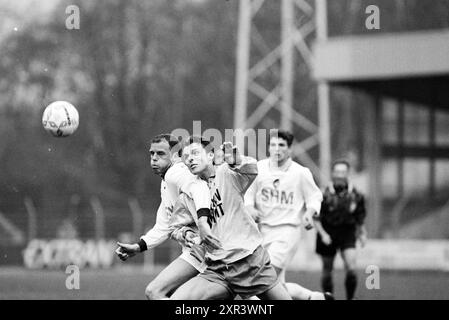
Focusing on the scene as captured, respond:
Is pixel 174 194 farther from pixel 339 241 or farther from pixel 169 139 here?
pixel 339 241

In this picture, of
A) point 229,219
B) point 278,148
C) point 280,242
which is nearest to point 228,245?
point 229,219

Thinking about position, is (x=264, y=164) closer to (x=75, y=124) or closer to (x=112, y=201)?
(x=75, y=124)

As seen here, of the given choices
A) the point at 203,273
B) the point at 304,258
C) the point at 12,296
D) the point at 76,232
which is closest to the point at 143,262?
the point at 76,232

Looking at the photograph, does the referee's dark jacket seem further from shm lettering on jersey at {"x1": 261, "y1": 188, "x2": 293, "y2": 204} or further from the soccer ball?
the soccer ball

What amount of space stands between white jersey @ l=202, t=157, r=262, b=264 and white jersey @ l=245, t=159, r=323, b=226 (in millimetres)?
2700

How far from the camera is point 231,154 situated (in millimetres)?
8469

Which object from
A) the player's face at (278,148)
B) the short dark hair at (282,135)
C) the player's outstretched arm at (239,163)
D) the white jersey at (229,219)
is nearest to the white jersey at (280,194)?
the player's face at (278,148)

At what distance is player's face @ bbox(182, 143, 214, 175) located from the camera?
8727 mm

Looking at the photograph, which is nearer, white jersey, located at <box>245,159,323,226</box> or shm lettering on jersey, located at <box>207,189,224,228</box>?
shm lettering on jersey, located at <box>207,189,224,228</box>

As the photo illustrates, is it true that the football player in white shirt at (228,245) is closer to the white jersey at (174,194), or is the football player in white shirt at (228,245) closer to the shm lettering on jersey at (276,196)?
the white jersey at (174,194)

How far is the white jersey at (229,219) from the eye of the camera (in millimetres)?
8828

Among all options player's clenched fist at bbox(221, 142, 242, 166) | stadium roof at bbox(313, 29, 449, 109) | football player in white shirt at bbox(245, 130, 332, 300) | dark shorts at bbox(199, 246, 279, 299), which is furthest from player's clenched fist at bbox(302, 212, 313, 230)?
stadium roof at bbox(313, 29, 449, 109)

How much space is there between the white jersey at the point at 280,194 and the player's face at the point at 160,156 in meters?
2.18

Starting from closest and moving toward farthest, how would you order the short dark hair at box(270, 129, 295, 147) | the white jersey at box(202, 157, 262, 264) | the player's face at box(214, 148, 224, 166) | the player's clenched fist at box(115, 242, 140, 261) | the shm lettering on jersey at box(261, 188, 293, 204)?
the white jersey at box(202, 157, 262, 264)
the player's clenched fist at box(115, 242, 140, 261)
the player's face at box(214, 148, 224, 166)
the short dark hair at box(270, 129, 295, 147)
the shm lettering on jersey at box(261, 188, 293, 204)
